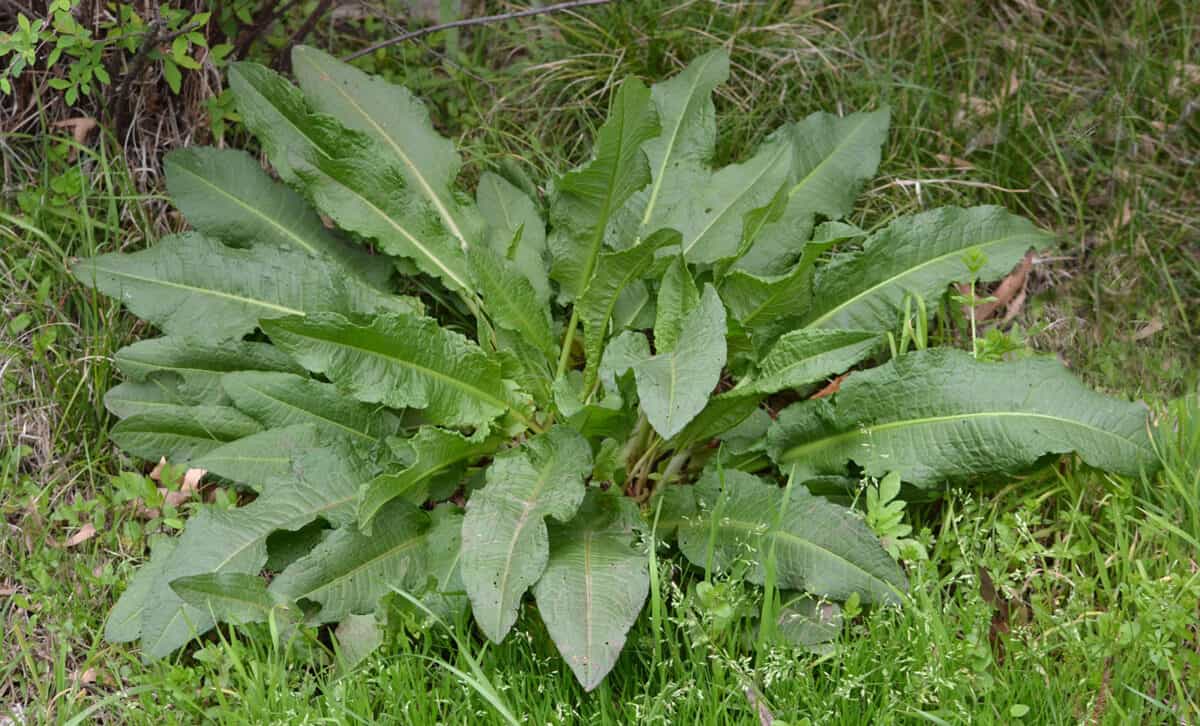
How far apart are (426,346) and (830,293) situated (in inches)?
43.1

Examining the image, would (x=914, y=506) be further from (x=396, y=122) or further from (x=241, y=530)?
(x=396, y=122)

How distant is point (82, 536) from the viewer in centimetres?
318

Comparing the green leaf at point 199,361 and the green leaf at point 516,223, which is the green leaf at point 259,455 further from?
the green leaf at point 516,223

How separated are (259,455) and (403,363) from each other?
500mm

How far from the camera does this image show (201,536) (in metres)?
2.90

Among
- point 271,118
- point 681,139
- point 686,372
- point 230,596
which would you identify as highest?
point 271,118

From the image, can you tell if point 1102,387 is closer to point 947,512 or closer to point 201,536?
point 947,512

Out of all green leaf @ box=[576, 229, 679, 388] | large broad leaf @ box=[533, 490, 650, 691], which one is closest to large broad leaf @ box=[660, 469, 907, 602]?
large broad leaf @ box=[533, 490, 650, 691]

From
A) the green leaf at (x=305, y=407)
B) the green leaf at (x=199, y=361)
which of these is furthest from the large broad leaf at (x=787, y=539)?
the green leaf at (x=199, y=361)

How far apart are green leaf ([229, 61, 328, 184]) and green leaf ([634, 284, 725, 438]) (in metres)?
1.21

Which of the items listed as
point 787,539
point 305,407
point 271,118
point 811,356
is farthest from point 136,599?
point 811,356

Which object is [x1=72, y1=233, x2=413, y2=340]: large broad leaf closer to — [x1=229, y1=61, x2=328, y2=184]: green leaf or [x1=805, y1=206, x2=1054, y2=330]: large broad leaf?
[x1=229, y1=61, x2=328, y2=184]: green leaf

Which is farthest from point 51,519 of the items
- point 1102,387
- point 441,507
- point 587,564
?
point 1102,387

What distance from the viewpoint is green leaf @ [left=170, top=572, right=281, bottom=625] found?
8.97 ft
